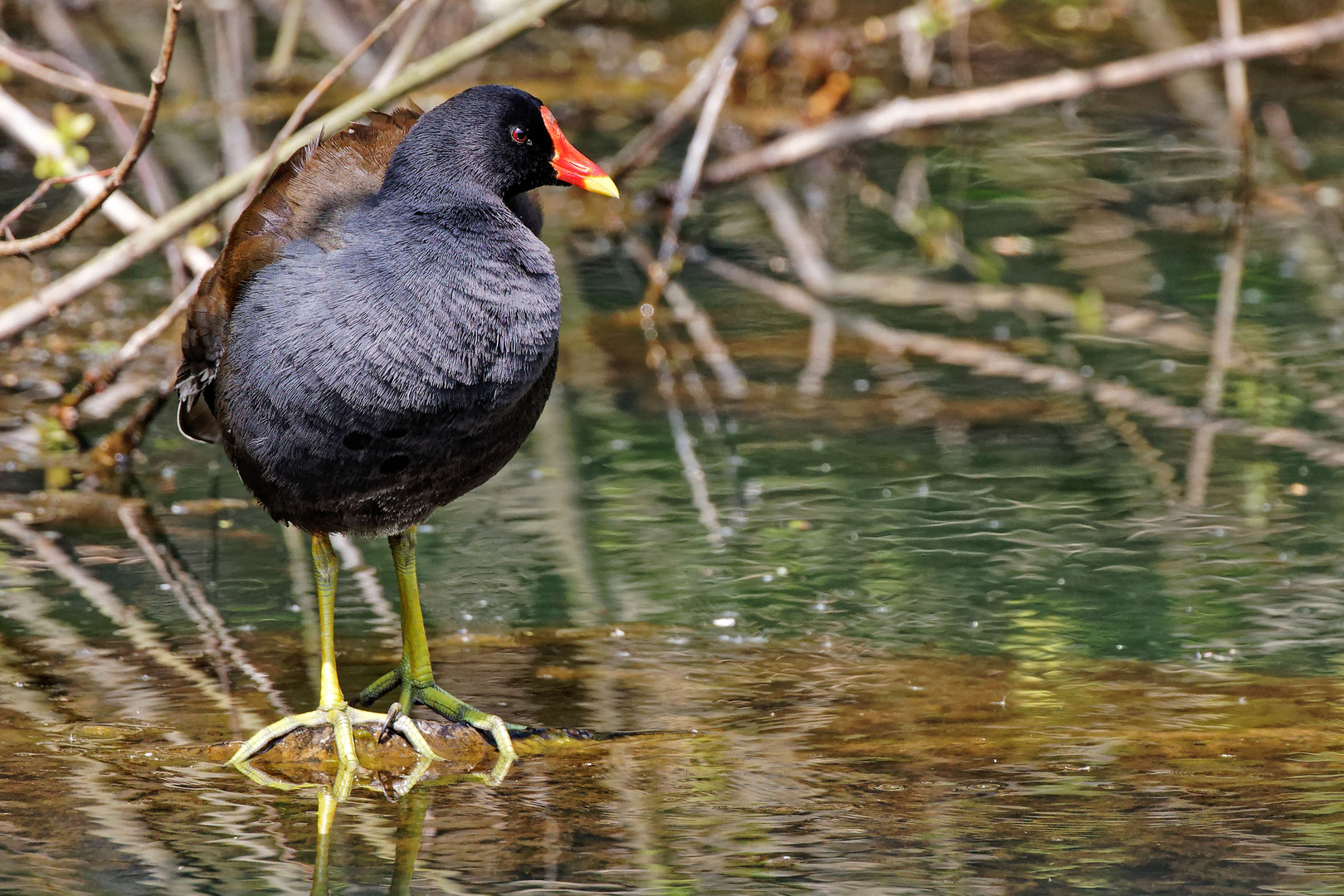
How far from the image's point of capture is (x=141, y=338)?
457cm

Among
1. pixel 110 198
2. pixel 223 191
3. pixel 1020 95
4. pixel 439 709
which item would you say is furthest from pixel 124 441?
pixel 1020 95

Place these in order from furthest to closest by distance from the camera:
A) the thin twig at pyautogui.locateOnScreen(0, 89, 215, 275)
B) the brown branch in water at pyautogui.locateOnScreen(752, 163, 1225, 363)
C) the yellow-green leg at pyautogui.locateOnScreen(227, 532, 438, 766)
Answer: the brown branch in water at pyautogui.locateOnScreen(752, 163, 1225, 363) → the thin twig at pyautogui.locateOnScreen(0, 89, 215, 275) → the yellow-green leg at pyautogui.locateOnScreen(227, 532, 438, 766)

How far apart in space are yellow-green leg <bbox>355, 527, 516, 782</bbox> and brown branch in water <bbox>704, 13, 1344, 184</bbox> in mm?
3908

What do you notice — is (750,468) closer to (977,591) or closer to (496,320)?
(977,591)

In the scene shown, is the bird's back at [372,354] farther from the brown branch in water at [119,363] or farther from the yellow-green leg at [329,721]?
the brown branch in water at [119,363]

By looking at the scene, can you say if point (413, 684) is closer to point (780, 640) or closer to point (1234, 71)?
point (780, 640)

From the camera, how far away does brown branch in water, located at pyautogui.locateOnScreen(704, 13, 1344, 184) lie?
6527 millimetres

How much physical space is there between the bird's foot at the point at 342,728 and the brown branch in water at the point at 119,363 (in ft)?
5.06

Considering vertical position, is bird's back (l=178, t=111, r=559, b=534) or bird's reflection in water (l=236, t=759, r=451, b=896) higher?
bird's back (l=178, t=111, r=559, b=534)

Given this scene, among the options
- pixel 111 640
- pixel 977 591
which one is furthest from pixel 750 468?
pixel 111 640

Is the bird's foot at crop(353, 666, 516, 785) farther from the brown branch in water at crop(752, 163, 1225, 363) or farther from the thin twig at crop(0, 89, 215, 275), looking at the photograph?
the brown branch in water at crop(752, 163, 1225, 363)

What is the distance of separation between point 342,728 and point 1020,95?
4.39 meters

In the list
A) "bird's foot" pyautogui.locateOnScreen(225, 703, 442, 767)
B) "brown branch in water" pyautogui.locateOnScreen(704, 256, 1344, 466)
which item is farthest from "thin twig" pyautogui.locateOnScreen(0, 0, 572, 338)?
"brown branch in water" pyautogui.locateOnScreen(704, 256, 1344, 466)

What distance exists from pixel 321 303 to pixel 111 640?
1.16m
